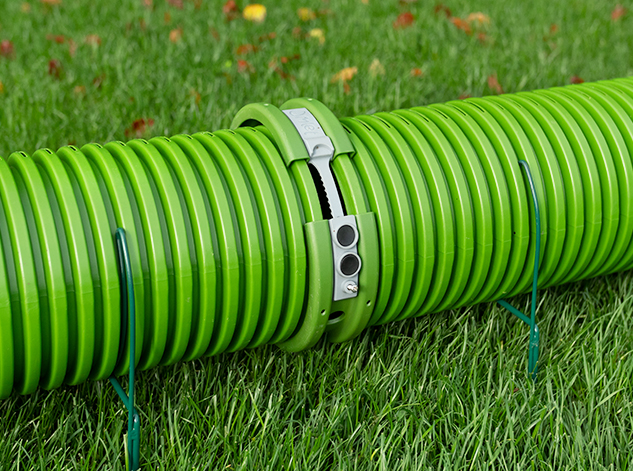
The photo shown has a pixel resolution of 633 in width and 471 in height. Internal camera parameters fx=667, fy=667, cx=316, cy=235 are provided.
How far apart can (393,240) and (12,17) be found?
3876 mm

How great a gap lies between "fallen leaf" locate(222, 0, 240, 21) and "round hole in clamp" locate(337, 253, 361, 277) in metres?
3.29

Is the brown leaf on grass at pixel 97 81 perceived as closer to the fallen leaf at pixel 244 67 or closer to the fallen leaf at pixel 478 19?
the fallen leaf at pixel 244 67

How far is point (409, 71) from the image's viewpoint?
164 inches

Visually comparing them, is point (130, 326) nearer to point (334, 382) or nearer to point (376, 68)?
point (334, 382)

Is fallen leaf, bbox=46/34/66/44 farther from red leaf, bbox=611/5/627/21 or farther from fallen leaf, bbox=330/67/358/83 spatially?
red leaf, bbox=611/5/627/21

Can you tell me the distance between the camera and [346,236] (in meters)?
1.95

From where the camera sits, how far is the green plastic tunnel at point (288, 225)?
1749 mm

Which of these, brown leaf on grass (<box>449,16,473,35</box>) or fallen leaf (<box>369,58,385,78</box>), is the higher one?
brown leaf on grass (<box>449,16,473,35</box>)

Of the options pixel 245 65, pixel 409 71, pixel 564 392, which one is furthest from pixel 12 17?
pixel 564 392

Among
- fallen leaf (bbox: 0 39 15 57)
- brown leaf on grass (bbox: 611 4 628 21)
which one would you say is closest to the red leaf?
brown leaf on grass (bbox: 611 4 628 21)

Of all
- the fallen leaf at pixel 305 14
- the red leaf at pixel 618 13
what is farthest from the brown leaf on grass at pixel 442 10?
the red leaf at pixel 618 13

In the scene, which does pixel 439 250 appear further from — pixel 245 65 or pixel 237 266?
pixel 245 65

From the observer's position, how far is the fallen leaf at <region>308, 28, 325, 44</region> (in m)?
4.49

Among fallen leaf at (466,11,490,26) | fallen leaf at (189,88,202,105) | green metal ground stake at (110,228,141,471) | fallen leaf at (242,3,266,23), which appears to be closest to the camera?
green metal ground stake at (110,228,141,471)
